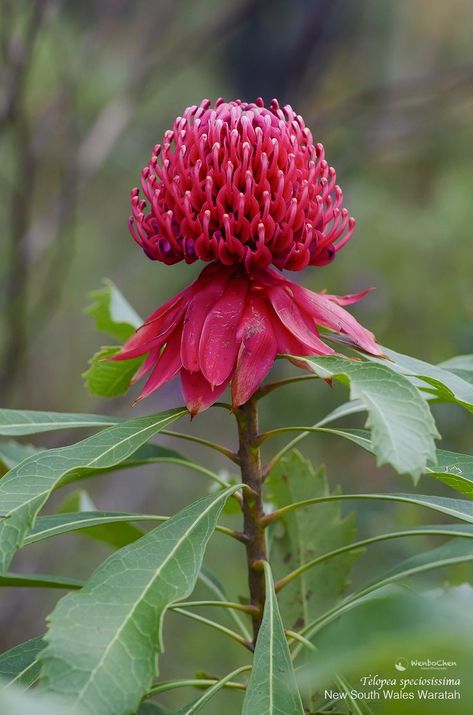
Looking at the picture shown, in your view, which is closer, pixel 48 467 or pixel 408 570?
pixel 48 467

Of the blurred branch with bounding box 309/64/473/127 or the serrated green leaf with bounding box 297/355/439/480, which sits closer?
the serrated green leaf with bounding box 297/355/439/480

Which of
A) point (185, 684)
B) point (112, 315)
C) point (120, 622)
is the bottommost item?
point (185, 684)

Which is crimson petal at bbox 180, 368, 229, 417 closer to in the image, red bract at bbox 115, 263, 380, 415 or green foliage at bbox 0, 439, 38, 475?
red bract at bbox 115, 263, 380, 415

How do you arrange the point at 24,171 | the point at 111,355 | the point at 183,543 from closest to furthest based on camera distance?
the point at 183,543 < the point at 111,355 < the point at 24,171

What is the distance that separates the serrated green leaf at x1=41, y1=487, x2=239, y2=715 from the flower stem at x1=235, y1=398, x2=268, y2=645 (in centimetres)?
13

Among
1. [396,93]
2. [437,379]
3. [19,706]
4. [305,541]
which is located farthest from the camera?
[396,93]

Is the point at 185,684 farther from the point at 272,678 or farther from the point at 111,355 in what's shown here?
the point at 111,355

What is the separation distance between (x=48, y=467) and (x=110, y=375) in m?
0.29

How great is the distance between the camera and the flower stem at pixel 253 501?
917mm

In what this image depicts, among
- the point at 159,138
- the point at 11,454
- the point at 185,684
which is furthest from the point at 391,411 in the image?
the point at 159,138

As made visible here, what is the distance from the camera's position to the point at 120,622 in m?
0.68

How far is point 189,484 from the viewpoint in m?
4.86

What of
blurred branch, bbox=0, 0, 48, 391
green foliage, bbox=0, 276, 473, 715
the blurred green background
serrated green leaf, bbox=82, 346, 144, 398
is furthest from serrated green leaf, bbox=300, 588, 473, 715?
blurred branch, bbox=0, 0, 48, 391

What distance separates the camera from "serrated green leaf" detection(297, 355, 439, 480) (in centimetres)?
66
